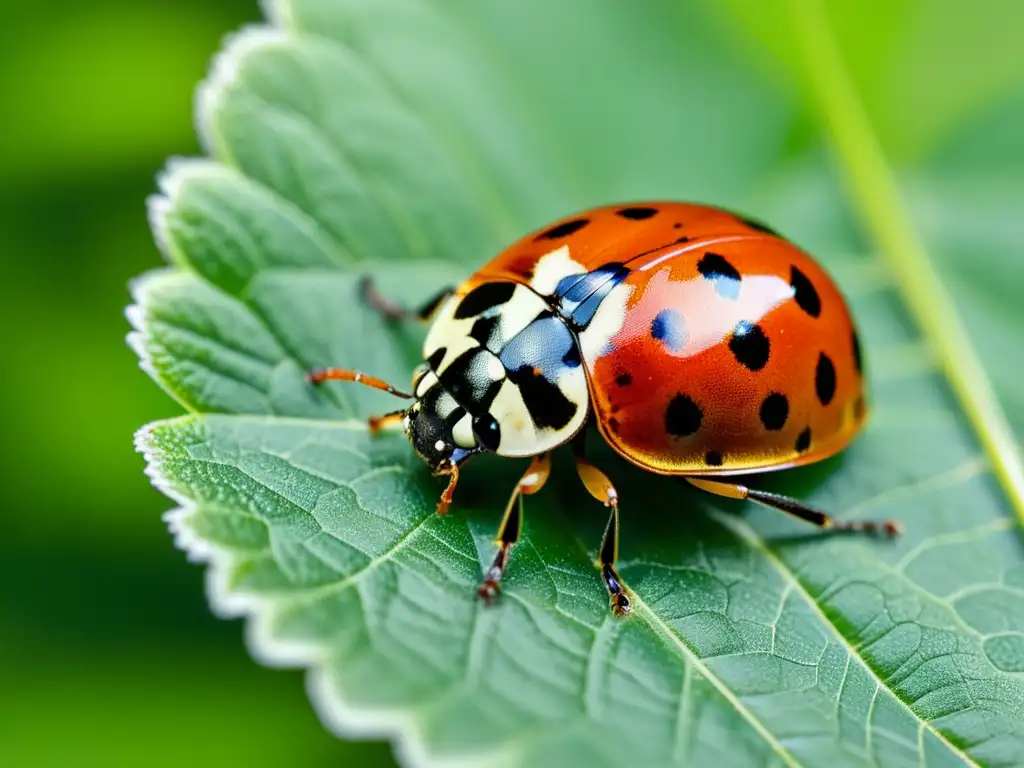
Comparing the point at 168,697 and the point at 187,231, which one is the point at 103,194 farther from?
the point at 168,697

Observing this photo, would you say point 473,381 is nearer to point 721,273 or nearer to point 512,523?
point 512,523

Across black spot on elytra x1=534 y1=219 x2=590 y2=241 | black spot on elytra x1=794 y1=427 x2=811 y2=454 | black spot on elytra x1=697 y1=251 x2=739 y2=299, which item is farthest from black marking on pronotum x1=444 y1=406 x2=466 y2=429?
black spot on elytra x1=794 y1=427 x2=811 y2=454

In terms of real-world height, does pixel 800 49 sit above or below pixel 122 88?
above

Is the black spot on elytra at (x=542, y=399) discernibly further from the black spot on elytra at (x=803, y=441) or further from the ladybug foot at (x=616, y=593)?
the black spot on elytra at (x=803, y=441)

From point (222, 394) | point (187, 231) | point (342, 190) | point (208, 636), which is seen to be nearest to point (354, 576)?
point (222, 394)

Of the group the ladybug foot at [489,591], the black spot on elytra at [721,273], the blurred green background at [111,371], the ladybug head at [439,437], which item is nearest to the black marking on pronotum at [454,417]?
the ladybug head at [439,437]

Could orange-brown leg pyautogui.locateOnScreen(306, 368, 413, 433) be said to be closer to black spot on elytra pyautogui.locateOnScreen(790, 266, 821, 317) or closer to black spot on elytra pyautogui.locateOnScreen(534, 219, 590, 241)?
black spot on elytra pyautogui.locateOnScreen(534, 219, 590, 241)

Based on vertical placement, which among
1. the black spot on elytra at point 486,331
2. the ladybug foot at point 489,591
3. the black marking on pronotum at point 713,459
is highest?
the black marking on pronotum at point 713,459
